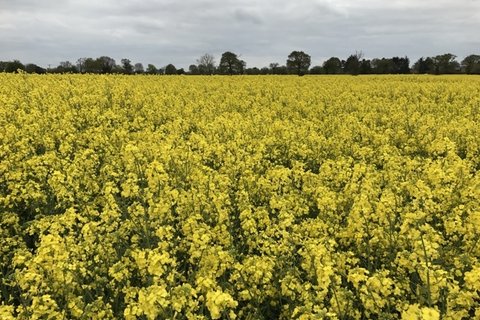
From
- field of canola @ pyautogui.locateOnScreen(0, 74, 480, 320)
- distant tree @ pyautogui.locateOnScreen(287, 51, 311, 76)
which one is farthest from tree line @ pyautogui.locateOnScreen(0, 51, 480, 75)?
field of canola @ pyautogui.locateOnScreen(0, 74, 480, 320)

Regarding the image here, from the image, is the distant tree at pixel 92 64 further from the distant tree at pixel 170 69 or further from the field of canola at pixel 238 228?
the field of canola at pixel 238 228

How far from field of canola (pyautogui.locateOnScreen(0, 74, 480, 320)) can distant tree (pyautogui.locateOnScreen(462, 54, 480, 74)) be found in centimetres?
7043

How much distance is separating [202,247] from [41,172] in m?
4.09

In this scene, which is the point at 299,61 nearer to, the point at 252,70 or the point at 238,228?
the point at 252,70

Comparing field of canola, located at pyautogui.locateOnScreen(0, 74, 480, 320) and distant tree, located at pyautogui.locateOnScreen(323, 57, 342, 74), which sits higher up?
distant tree, located at pyautogui.locateOnScreen(323, 57, 342, 74)

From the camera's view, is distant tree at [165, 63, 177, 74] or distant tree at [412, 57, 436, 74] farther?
distant tree at [412, 57, 436, 74]

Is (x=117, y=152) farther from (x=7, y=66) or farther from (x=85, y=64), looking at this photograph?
(x=85, y=64)

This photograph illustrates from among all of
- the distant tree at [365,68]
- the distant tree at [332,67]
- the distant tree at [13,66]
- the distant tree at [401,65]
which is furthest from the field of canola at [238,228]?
the distant tree at [401,65]

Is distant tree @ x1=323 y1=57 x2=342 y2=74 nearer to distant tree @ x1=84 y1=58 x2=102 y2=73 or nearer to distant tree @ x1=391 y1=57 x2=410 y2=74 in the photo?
distant tree @ x1=391 y1=57 x2=410 y2=74

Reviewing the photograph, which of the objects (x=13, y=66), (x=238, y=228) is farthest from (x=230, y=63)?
(x=238, y=228)

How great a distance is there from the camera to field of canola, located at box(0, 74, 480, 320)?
3.66 metres

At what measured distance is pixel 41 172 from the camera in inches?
275

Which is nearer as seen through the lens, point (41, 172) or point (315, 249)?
point (315, 249)

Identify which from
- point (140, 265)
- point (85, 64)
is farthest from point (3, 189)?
point (85, 64)
